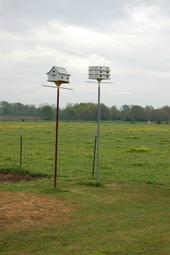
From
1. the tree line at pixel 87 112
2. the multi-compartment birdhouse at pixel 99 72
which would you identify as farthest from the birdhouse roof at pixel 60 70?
the tree line at pixel 87 112

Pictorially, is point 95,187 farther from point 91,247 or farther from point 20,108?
point 20,108

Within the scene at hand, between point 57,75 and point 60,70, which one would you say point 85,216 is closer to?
point 57,75

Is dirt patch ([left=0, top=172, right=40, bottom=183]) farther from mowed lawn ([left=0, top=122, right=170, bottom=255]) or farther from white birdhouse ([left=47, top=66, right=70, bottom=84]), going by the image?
white birdhouse ([left=47, top=66, right=70, bottom=84])

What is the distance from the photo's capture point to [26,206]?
10.5 meters

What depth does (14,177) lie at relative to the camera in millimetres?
15727

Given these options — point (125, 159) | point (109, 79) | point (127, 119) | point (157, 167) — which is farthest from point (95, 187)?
point (127, 119)

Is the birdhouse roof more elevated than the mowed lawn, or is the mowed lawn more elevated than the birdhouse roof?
the birdhouse roof

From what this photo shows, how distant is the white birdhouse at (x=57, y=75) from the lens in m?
12.7

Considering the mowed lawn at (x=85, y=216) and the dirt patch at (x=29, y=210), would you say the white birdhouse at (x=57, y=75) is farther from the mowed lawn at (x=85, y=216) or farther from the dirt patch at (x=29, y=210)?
the dirt patch at (x=29, y=210)

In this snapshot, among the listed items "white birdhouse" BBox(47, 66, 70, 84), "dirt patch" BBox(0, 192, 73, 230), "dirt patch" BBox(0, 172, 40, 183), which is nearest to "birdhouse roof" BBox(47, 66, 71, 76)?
"white birdhouse" BBox(47, 66, 70, 84)

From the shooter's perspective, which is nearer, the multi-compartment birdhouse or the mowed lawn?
the mowed lawn

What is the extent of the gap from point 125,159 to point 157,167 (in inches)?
144

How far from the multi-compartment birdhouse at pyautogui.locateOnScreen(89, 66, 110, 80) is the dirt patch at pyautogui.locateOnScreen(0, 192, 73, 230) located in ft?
12.1

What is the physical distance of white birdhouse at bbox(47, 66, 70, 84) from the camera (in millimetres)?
12680
